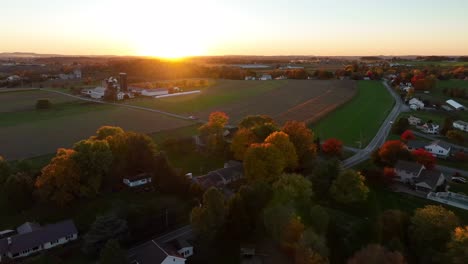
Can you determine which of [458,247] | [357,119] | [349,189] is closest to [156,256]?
[349,189]

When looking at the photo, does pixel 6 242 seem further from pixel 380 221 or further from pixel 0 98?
pixel 0 98

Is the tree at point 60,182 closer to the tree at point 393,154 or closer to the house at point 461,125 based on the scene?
the tree at point 393,154

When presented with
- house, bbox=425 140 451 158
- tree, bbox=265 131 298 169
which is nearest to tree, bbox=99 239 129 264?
tree, bbox=265 131 298 169

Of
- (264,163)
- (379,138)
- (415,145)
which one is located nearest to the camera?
(264,163)

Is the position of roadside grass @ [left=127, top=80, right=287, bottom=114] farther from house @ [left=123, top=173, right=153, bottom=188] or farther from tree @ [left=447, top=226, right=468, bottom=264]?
tree @ [left=447, top=226, right=468, bottom=264]

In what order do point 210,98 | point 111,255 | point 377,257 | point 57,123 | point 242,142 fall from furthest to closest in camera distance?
point 210,98 < point 57,123 < point 242,142 < point 111,255 < point 377,257

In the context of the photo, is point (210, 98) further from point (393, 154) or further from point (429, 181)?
point (429, 181)

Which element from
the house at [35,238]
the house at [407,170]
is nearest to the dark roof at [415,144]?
the house at [407,170]
